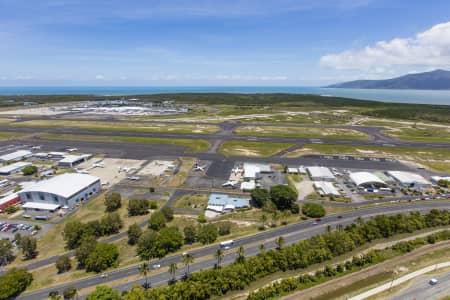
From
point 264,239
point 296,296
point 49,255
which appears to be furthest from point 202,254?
point 49,255

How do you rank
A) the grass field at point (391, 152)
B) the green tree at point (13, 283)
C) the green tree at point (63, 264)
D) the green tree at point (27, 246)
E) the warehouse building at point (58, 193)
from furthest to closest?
1. the grass field at point (391, 152)
2. the warehouse building at point (58, 193)
3. the green tree at point (27, 246)
4. the green tree at point (63, 264)
5. the green tree at point (13, 283)

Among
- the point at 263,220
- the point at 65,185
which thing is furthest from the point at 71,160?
the point at 263,220

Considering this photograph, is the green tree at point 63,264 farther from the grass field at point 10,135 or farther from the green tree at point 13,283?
the grass field at point 10,135

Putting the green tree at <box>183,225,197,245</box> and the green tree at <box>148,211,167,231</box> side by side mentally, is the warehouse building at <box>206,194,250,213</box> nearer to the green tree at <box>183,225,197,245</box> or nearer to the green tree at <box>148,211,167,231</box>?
the green tree at <box>183,225,197,245</box>

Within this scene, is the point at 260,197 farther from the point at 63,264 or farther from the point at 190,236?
the point at 63,264

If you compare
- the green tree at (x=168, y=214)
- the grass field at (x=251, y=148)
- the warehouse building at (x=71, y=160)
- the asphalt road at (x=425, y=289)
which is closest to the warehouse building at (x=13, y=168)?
the warehouse building at (x=71, y=160)

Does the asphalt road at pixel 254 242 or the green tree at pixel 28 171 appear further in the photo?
the green tree at pixel 28 171

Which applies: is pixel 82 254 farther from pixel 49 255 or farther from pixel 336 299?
pixel 336 299

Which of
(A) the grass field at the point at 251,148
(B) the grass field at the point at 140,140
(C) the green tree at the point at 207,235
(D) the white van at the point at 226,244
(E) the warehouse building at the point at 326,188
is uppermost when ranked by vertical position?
(B) the grass field at the point at 140,140
